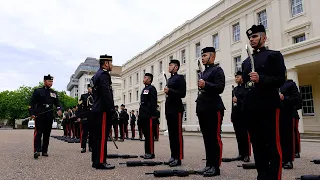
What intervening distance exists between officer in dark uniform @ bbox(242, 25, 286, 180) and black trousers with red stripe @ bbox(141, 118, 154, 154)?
4079 millimetres

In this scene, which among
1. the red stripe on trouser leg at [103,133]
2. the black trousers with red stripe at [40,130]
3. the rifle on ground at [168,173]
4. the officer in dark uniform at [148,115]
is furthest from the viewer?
the black trousers with red stripe at [40,130]

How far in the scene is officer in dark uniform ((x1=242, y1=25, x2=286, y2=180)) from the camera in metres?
3.48

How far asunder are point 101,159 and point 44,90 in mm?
3669

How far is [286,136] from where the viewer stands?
605 centimetres

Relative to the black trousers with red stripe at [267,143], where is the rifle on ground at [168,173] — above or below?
below

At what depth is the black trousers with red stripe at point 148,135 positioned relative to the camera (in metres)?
7.46

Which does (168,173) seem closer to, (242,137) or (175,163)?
(175,163)

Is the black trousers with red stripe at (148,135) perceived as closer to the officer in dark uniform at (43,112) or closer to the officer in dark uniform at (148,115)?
the officer in dark uniform at (148,115)

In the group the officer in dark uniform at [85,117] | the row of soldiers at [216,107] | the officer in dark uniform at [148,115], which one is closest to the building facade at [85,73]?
the officer in dark uniform at [85,117]

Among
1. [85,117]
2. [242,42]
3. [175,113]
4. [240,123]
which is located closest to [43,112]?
[85,117]

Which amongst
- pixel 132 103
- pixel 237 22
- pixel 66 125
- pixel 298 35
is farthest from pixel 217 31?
pixel 132 103

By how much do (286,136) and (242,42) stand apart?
855 inches

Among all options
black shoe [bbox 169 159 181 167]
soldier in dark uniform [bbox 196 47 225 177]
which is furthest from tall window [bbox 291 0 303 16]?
black shoe [bbox 169 159 181 167]

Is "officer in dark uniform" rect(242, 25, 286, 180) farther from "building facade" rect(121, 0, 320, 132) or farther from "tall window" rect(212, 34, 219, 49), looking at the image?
"tall window" rect(212, 34, 219, 49)
